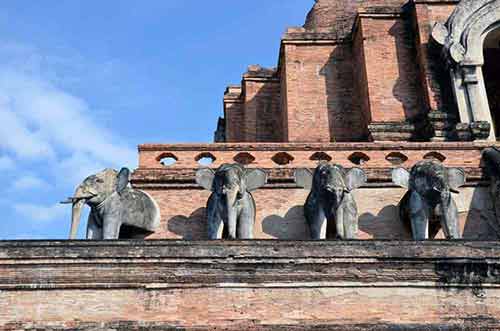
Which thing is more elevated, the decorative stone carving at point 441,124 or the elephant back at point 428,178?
the decorative stone carving at point 441,124

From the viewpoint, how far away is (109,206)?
1397 cm

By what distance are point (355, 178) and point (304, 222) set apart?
1385 millimetres

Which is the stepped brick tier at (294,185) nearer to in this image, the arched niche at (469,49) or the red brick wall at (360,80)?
the arched niche at (469,49)

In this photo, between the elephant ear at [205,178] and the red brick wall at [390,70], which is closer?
the elephant ear at [205,178]

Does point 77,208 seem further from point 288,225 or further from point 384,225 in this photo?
point 384,225

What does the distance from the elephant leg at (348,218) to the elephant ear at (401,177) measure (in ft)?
3.20

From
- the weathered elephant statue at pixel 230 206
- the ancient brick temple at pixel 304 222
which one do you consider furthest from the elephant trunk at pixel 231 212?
the ancient brick temple at pixel 304 222

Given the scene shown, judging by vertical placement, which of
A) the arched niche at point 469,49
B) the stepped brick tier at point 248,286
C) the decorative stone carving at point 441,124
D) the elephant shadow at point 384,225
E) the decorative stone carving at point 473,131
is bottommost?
the stepped brick tier at point 248,286

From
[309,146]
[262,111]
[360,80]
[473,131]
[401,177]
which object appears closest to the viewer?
[401,177]

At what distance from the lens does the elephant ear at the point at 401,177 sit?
47.1 feet

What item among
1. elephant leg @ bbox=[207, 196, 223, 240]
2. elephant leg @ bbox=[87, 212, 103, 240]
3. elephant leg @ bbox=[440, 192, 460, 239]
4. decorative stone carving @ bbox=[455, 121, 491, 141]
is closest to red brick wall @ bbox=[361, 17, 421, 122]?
decorative stone carving @ bbox=[455, 121, 491, 141]

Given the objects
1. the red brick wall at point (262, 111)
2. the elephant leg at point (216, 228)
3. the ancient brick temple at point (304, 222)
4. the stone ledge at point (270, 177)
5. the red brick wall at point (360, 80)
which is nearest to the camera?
the ancient brick temple at point (304, 222)

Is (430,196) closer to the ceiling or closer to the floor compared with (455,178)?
closer to the floor

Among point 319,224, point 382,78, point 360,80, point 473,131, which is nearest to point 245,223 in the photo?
point 319,224
